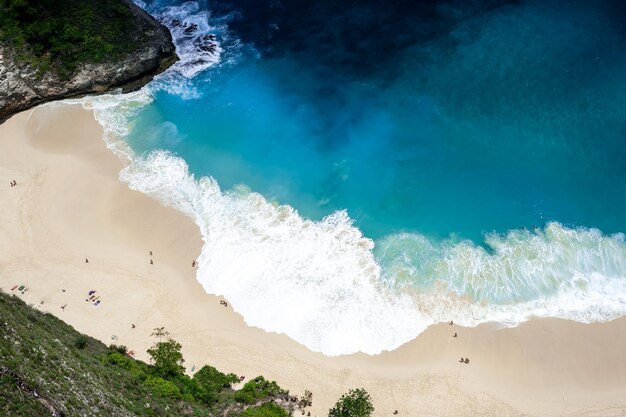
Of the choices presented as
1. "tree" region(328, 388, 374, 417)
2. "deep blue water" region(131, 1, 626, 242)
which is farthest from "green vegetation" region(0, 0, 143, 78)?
"tree" region(328, 388, 374, 417)

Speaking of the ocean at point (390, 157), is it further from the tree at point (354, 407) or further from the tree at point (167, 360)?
the tree at point (167, 360)

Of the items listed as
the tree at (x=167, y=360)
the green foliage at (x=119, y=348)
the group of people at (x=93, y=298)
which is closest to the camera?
the tree at (x=167, y=360)

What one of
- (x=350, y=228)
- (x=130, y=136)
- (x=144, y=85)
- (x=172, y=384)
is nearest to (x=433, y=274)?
(x=350, y=228)

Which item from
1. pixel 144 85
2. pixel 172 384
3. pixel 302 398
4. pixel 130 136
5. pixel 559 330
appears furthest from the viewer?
pixel 144 85

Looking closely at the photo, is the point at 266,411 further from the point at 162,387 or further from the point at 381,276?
the point at 381,276

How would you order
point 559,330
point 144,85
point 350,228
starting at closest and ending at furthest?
1. point 559,330
2. point 350,228
3. point 144,85

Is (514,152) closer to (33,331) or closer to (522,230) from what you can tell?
(522,230)

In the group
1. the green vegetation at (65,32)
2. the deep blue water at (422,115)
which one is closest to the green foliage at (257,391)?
the deep blue water at (422,115)
